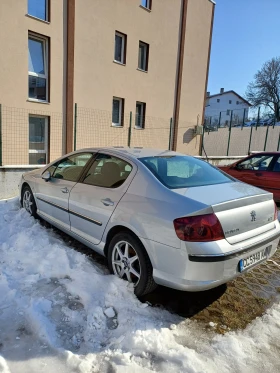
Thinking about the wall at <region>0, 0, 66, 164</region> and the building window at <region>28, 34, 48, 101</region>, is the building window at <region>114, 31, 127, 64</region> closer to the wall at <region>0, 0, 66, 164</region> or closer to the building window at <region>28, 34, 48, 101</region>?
the wall at <region>0, 0, 66, 164</region>

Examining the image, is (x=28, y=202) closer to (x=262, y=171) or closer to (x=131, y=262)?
(x=131, y=262)

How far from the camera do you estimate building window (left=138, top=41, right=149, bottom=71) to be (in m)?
14.6

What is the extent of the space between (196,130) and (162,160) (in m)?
14.8

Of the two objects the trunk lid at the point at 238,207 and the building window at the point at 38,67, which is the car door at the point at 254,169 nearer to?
the trunk lid at the point at 238,207

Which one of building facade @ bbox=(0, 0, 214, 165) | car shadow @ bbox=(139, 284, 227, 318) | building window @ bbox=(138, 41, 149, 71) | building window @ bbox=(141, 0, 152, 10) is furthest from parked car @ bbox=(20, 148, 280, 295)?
building window @ bbox=(141, 0, 152, 10)

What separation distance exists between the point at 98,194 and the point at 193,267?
1501mm

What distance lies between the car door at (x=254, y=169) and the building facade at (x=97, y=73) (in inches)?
214

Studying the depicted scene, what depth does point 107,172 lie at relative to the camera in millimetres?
3598

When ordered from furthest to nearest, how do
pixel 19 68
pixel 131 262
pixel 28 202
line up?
pixel 19 68 < pixel 28 202 < pixel 131 262

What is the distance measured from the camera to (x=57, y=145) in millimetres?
11328

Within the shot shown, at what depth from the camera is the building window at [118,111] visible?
13.9 m

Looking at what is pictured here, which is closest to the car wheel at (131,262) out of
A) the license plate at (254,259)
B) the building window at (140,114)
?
the license plate at (254,259)

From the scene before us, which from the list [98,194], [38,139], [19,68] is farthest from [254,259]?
[19,68]

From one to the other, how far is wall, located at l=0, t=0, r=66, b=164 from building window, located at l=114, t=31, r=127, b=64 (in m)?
2.99
